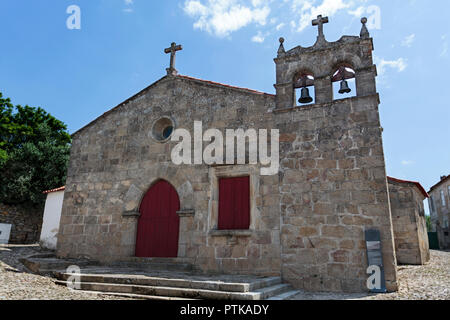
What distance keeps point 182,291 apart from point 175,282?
0.42 m

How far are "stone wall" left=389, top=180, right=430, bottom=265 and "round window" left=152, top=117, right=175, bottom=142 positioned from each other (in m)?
7.97

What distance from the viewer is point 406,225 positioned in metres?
11.2

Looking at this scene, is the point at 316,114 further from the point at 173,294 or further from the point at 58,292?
the point at 58,292

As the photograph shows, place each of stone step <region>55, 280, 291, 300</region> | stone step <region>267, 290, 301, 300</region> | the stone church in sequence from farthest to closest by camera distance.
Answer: the stone church
stone step <region>267, 290, 301, 300</region>
stone step <region>55, 280, 291, 300</region>

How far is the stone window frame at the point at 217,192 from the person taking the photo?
7586 millimetres

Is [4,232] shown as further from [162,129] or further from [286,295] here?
[286,295]

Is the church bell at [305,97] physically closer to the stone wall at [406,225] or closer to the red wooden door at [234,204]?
the red wooden door at [234,204]

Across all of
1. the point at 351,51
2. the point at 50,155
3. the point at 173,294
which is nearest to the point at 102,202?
the point at 173,294

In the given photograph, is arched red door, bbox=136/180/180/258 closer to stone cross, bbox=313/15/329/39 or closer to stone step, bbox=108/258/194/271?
stone step, bbox=108/258/194/271

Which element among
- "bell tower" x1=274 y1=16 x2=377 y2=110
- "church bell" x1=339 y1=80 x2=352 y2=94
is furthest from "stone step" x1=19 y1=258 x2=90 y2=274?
"church bell" x1=339 y1=80 x2=352 y2=94

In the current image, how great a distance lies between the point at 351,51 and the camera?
25.0 feet

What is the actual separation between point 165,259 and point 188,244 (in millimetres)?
753

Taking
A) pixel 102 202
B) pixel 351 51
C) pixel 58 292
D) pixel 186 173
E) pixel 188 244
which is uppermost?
pixel 351 51

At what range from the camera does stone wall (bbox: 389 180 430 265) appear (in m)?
10.9
